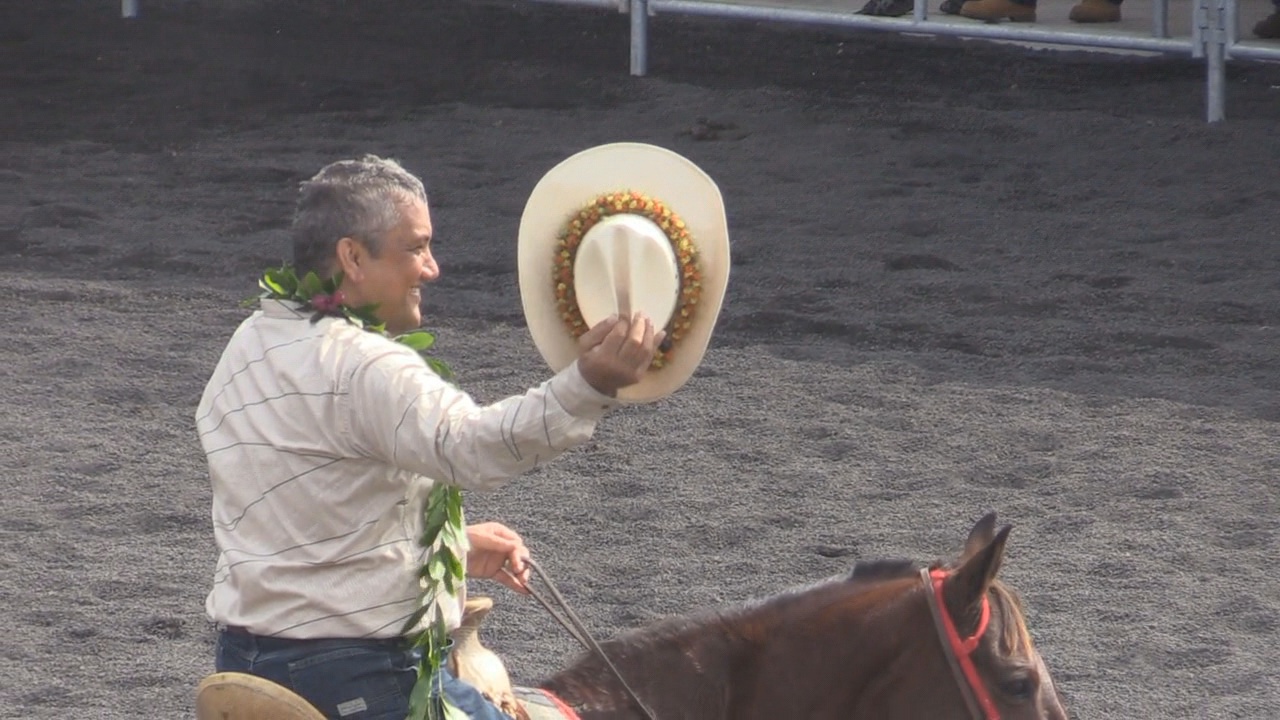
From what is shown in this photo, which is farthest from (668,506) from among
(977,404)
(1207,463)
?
(1207,463)

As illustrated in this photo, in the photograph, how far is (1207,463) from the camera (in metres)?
6.20

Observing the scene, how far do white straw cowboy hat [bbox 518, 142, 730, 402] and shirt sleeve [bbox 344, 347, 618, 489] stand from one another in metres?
0.16

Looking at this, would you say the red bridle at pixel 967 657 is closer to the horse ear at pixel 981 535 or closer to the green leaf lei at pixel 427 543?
the horse ear at pixel 981 535

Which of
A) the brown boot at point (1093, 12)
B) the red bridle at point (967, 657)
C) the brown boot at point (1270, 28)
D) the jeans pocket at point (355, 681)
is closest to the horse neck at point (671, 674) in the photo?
the red bridle at point (967, 657)

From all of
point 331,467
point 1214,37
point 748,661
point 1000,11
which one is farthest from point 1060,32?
point 331,467

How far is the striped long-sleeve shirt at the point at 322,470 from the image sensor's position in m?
2.46

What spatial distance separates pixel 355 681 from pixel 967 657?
95 centimetres

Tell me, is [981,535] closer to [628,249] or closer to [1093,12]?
[628,249]

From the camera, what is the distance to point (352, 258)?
2598 millimetres

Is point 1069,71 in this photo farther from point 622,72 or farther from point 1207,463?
point 1207,463

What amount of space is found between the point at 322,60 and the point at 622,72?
2.13 metres

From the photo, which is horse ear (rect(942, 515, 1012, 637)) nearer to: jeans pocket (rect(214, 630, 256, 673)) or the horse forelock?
the horse forelock

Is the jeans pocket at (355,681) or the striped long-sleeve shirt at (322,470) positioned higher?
the striped long-sleeve shirt at (322,470)

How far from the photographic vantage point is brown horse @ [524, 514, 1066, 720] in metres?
2.82
